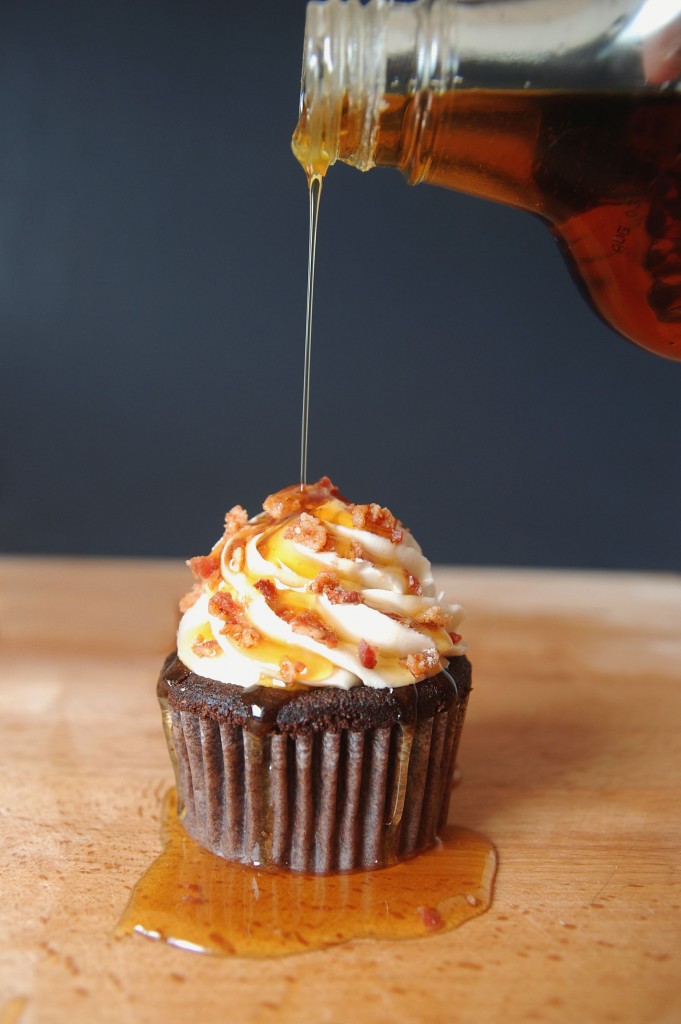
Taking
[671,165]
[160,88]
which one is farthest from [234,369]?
[671,165]

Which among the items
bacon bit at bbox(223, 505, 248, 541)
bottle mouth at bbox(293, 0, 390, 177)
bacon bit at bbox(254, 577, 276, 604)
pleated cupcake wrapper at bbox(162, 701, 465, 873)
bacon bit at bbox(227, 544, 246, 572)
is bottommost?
pleated cupcake wrapper at bbox(162, 701, 465, 873)

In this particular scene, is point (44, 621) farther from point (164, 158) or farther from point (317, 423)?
point (164, 158)

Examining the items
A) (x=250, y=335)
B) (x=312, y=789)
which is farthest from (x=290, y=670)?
(x=250, y=335)

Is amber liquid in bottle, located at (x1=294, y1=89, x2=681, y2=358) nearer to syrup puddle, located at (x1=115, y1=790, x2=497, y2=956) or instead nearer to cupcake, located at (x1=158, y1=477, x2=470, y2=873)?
cupcake, located at (x1=158, y1=477, x2=470, y2=873)

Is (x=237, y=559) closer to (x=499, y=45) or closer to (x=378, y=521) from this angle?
(x=378, y=521)

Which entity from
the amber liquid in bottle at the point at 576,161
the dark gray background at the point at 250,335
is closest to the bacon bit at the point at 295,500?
the amber liquid in bottle at the point at 576,161

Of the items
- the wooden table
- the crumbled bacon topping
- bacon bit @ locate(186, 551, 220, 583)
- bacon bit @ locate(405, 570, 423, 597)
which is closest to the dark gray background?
the wooden table

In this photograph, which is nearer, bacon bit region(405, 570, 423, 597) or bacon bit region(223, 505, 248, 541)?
bacon bit region(405, 570, 423, 597)
